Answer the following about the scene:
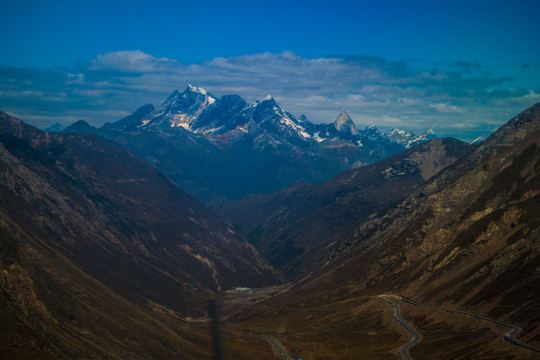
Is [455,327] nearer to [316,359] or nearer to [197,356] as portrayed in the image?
[316,359]

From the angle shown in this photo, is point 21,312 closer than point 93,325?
Yes

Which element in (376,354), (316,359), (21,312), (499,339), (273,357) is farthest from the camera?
(273,357)

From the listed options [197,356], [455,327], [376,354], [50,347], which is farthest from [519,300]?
[50,347]

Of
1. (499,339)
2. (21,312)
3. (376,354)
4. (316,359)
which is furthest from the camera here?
(316,359)

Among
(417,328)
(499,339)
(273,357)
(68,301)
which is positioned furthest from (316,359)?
(68,301)

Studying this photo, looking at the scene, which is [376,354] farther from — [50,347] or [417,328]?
[50,347]

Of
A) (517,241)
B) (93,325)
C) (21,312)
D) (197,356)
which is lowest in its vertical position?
(197,356)

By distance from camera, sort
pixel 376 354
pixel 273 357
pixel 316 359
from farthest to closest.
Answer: pixel 273 357 → pixel 316 359 → pixel 376 354

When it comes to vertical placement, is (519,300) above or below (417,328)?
above

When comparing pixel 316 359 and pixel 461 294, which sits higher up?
pixel 461 294
